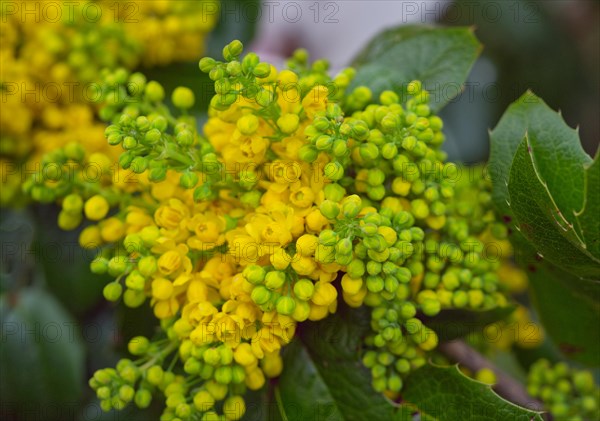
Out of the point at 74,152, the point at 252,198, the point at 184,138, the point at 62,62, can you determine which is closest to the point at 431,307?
the point at 252,198

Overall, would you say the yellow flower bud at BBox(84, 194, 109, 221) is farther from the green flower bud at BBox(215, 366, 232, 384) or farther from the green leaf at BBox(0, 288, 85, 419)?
the green leaf at BBox(0, 288, 85, 419)

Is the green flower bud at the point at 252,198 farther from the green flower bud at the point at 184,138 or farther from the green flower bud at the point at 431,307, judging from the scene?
the green flower bud at the point at 431,307

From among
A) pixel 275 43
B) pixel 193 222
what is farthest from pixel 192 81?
pixel 275 43

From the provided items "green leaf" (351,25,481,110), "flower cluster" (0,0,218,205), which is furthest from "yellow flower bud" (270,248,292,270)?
"flower cluster" (0,0,218,205)

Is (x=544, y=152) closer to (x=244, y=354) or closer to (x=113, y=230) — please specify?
(x=244, y=354)

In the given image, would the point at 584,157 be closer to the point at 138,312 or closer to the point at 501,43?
the point at 138,312

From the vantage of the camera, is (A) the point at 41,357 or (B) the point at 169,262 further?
(A) the point at 41,357
